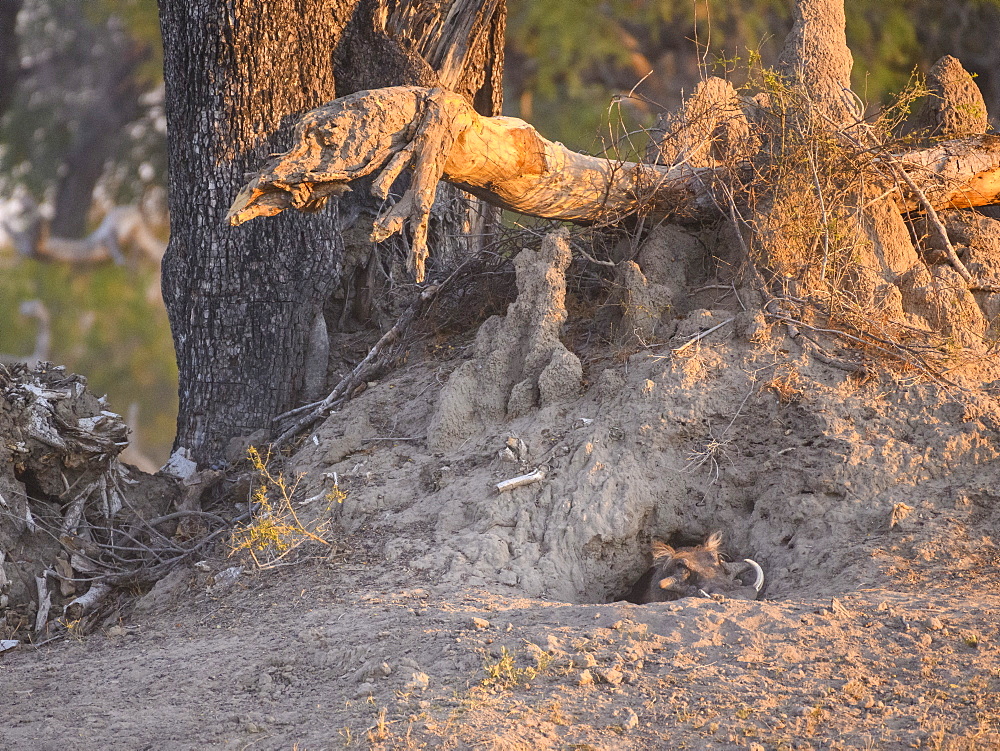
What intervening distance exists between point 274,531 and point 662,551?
1.55 metres

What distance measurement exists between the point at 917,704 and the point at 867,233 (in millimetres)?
2639

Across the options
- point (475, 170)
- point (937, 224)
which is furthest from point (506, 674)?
point (937, 224)

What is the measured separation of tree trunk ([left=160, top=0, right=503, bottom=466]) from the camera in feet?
16.9

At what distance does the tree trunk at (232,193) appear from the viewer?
16.9ft

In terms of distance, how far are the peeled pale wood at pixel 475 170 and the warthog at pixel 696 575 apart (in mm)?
1456

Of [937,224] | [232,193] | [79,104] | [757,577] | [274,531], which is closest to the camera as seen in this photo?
[757,577]

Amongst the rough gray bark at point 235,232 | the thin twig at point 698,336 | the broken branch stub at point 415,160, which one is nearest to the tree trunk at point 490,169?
the broken branch stub at point 415,160

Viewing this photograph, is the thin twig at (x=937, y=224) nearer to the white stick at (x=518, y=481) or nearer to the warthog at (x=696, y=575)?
the warthog at (x=696, y=575)

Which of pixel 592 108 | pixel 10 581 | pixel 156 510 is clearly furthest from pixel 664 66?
pixel 10 581

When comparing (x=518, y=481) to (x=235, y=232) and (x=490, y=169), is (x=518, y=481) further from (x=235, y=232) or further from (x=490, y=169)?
(x=235, y=232)

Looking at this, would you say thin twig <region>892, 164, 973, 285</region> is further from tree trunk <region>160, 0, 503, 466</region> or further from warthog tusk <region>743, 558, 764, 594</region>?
tree trunk <region>160, 0, 503, 466</region>

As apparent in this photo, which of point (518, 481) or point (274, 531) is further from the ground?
point (518, 481)

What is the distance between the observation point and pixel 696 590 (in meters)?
3.73

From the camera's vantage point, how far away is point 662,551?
3.98m
